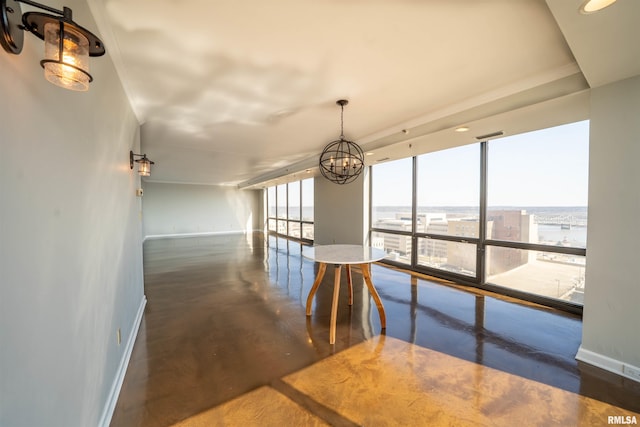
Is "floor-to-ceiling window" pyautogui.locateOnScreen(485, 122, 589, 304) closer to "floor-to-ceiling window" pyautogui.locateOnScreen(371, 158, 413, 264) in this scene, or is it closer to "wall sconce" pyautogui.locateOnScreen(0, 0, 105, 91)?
"floor-to-ceiling window" pyautogui.locateOnScreen(371, 158, 413, 264)

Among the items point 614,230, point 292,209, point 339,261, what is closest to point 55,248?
point 339,261

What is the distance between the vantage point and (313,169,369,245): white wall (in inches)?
247

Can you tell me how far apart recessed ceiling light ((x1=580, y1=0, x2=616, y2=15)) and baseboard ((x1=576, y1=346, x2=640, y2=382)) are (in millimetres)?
2592

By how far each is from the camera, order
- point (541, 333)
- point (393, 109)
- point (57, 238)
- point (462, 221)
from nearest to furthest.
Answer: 1. point (57, 238)
2. point (541, 333)
3. point (393, 109)
4. point (462, 221)

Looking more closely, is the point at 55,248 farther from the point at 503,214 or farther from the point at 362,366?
the point at 503,214

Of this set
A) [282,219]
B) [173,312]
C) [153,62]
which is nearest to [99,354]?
[173,312]

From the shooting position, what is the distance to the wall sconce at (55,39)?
751 millimetres

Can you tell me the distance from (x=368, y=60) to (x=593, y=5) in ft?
4.40

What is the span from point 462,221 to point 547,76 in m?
2.61

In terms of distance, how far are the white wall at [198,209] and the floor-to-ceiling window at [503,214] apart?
8.92 m

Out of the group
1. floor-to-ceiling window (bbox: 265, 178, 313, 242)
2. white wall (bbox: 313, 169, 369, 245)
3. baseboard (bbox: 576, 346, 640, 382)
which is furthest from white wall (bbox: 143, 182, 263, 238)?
baseboard (bbox: 576, 346, 640, 382)

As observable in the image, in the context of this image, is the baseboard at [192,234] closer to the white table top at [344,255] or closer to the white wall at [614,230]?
the white table top at [344,255]

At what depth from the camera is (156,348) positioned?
2.49 meters

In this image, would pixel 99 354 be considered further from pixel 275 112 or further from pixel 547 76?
pixel 547 76
